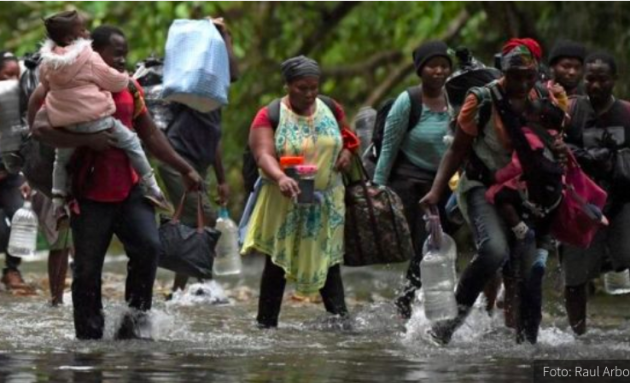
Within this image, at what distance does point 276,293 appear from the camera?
42.0 ft

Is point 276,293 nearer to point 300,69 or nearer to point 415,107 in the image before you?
point 300,69

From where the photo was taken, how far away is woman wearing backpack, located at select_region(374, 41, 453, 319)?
43.7ft

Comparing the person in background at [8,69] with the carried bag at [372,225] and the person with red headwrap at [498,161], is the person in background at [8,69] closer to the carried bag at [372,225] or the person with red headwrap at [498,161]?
the carried bag at [372,225]

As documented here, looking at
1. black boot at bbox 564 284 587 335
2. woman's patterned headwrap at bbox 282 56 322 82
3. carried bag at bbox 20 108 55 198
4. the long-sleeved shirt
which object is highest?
woman's patterned headwrap at bbox 282 56 322 82

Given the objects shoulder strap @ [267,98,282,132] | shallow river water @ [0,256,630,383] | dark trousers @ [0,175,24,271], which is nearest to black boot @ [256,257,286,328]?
shallow river water @ [0,256,630,383]

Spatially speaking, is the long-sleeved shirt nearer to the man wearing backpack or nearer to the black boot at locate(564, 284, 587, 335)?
the black boot at locate(564, 284, 587, 335)

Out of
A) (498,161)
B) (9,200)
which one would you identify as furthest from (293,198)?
(9,200)

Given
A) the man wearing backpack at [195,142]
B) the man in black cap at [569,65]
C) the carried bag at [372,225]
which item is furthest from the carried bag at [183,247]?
the man in black cap at [569,65]

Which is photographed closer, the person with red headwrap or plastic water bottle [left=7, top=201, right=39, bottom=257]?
the person with red headwrap

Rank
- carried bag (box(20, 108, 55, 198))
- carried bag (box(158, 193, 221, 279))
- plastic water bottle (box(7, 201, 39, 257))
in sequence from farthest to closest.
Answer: plastic water bottle (box(7, 201, 39, 257))
carried bag (box(158, 193, 221, 279))
carried bag (box(20, 108, 55, 198))

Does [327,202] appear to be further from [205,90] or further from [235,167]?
[235,167]

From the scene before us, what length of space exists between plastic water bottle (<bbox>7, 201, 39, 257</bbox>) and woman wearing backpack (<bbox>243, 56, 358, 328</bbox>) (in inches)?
107

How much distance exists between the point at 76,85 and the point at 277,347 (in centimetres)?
201

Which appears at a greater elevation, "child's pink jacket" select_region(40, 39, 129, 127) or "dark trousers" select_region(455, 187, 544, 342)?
"child's pink jacket" select_region(40, 39, 129, 127)
